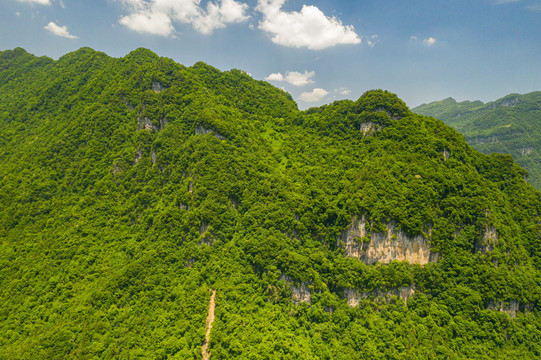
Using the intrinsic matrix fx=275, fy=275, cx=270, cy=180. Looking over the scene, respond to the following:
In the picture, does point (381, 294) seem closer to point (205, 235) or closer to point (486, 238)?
point (486, 238)

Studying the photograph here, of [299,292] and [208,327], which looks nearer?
[208,327]

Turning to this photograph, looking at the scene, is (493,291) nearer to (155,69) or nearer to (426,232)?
(426,232)

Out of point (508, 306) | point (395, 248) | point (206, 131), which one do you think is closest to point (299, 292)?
point (395, 248)

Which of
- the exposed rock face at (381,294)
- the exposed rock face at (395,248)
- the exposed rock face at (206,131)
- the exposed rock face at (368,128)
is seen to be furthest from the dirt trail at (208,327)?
the exposed rock face at (368,128)

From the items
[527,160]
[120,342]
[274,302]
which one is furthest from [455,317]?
[527,160]

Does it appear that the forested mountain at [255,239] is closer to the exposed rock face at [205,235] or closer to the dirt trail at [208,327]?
the dirt trail at [208,327]

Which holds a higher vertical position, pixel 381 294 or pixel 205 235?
pixel 205 235

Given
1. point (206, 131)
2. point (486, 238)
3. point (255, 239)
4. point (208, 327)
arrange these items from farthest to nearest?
point (206, 131) < point (255, 239) < point (486, 238) < point (208, 327)
